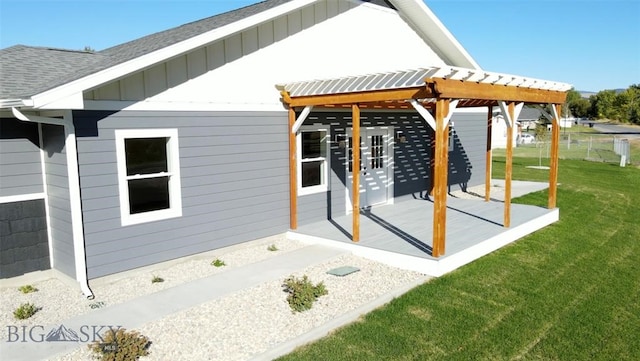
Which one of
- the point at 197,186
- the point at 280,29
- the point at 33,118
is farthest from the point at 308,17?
the point at 33,118

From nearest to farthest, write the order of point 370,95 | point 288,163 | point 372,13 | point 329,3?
point 370,95 → point 288,163 → point 329,3 → point 372,13

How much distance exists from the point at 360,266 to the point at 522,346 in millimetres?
2937

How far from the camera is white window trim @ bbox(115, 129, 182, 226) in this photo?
689 cm

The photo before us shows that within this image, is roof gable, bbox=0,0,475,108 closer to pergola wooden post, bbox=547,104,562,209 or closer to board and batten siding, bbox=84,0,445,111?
board and batten siding, bbox=84,0,445,111

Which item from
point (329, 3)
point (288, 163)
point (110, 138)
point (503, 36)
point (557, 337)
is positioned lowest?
point (557, 337)

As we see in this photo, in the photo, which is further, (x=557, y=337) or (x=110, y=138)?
(x=110, y=138)

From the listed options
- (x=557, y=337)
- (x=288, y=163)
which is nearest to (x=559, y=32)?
(x=288, y=163)

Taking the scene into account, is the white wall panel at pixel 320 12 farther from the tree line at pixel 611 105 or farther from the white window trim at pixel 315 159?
the tree line at pixel 611 105

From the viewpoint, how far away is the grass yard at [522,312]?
498 cm

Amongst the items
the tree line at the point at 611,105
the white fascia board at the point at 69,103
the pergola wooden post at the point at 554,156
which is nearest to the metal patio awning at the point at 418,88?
the pergola wooden post at the point at 554,156

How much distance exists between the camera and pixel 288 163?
364 inches

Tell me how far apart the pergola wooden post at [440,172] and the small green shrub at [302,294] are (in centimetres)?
210

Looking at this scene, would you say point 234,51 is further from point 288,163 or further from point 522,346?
point 522,346

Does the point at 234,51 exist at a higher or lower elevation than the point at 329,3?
lower
